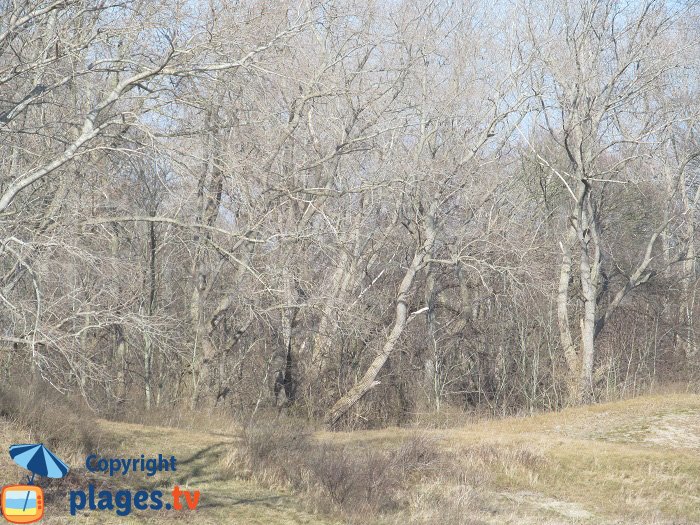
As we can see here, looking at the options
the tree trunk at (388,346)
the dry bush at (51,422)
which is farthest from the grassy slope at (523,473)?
the tree trunk at (388,346)

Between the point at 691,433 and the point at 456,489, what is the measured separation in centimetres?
716

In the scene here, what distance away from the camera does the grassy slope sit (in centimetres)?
902

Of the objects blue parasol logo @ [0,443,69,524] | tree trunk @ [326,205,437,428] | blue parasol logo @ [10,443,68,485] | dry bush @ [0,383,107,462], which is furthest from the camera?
tree trunk @ [326,205,437,428]

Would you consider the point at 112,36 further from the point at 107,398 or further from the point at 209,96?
the point at 107,398

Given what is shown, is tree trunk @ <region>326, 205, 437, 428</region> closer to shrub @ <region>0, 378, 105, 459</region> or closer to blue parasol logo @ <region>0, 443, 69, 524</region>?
shrub @ <region>0, 378, 105, 459</region>

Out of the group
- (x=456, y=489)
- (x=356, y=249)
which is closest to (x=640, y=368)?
(x=356, y=249)

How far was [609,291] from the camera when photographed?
26891mm

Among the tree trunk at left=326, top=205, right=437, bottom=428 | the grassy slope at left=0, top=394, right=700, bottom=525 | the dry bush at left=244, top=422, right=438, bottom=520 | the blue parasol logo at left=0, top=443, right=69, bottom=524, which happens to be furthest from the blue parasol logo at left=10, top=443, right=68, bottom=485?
the tree trunk at left=326, top=205, right=437, bottom=428

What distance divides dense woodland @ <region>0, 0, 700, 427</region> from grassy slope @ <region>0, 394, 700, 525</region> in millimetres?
1575

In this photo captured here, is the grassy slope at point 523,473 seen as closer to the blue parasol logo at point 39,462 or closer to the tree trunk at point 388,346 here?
the blue parasol logo at point 39,462

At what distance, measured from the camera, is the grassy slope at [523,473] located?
9.02 m

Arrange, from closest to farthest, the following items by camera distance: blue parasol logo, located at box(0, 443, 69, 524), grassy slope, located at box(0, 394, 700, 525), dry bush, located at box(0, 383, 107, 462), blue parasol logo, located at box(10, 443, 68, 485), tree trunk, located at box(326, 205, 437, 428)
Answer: blue parasol logo, located at box(0, 443, 69, 524) → blue parasol logo, located at box(10, 443, 68, 485) → grassy slope, located at box(0, 394, 700, 525) → dry bush, located at box(0, 383, 107, 462) → tree trunk, located at box(326, 205, 437, 428)

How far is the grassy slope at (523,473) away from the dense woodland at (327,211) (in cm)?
157

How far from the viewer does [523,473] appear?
41.3ft
